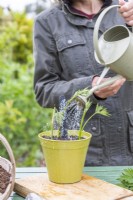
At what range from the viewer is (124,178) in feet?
4.82

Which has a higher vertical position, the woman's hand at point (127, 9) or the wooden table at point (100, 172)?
the woman's hand at point (127, 9)

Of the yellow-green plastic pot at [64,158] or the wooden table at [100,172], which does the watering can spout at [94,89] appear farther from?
the wooden table at [100,172]

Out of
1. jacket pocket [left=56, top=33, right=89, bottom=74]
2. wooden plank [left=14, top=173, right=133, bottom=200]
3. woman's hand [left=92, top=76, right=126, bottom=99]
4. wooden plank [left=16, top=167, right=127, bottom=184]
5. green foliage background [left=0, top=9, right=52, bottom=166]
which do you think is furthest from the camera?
green foliage background [left=0, top=9, right=52, bottom=166]

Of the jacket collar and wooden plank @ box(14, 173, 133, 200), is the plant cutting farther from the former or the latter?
the jacket collar

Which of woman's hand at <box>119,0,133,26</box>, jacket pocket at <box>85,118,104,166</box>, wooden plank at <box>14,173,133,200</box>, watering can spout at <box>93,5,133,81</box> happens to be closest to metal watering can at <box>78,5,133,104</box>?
watering can spout at <box>93,5,133,81</box>

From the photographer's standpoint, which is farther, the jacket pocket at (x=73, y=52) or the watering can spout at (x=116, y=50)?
the jacket pocket at (x=73, y=52)

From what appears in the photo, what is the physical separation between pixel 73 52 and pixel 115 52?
413 mm

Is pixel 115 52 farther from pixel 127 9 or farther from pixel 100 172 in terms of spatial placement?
pixel 100 172

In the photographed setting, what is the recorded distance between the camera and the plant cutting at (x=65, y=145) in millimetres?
1435

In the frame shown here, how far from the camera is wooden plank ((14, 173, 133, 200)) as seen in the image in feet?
4.52

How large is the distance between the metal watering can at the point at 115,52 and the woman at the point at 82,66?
0.32m

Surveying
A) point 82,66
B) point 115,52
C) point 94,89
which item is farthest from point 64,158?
point 82,66

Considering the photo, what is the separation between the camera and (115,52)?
145 cm

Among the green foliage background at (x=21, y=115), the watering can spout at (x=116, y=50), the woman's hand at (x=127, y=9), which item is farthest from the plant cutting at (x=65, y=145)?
the green foliage background at (x=21, y=115)
